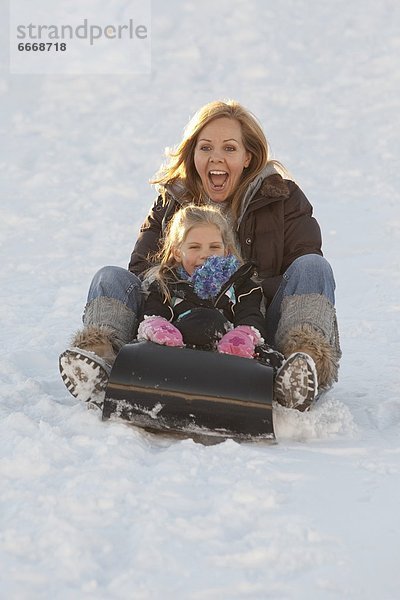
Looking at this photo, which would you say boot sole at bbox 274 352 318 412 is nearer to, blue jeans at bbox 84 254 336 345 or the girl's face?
blue jeans at bbox 84 254 336 345

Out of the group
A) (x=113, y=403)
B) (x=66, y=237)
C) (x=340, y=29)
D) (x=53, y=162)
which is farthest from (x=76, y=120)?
(x=113, y=403)

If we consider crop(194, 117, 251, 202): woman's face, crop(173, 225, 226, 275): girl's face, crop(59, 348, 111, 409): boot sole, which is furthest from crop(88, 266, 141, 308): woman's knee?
crop(194, 117, 251, 202): woman's face

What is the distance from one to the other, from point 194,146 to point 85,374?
1232mm

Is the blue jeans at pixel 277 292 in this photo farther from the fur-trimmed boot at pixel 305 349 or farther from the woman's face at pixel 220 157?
the woman's face at pixel 220 157

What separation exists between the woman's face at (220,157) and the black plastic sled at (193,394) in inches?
41.3

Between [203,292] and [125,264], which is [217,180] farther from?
[125,264]

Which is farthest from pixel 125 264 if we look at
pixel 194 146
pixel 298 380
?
pixel 298 380

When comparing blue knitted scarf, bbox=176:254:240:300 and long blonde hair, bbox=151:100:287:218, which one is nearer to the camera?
blue knitted scarf, bbox=176:254:240:300

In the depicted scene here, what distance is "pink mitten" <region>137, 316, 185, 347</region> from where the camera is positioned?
8.89 feet

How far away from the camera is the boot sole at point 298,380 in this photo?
2.65m

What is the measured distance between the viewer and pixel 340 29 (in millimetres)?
9898

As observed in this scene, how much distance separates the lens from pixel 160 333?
107 inches

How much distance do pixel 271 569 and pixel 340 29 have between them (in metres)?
9.08

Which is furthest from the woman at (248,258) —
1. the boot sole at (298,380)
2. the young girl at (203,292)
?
the young girl at (203,292)
